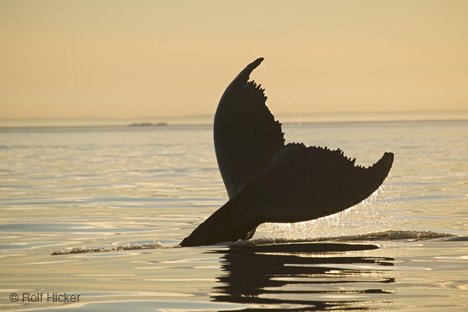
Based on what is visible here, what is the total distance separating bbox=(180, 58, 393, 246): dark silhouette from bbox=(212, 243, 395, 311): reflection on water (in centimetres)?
50

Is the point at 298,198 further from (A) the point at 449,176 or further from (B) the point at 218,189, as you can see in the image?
(A) the point at 449,176

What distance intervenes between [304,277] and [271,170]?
5.82 feet

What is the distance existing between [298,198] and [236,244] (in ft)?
4.50

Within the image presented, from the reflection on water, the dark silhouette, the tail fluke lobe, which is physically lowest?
the reflection on water

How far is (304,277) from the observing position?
10578 millimetres

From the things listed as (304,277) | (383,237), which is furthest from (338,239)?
(304,277)

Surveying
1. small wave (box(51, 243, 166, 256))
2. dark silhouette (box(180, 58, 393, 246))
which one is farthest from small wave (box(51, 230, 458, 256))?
dark silhouette (box(180, 58, 393, 246))

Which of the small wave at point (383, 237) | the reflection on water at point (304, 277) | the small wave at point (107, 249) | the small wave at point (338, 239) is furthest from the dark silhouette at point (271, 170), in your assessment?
the small wave at point (107, 249)

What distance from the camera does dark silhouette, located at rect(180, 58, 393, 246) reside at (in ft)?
38.0

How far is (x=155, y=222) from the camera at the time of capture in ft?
57.4

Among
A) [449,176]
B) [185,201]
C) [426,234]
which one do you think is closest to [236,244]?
[426,234]

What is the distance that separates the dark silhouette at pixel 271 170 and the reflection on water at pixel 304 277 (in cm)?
50

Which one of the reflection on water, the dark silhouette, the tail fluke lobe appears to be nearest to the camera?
the reflection on water

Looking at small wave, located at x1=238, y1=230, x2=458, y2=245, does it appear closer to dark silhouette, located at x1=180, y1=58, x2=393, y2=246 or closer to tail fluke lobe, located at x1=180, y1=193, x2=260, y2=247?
tail fluke lobe, located at x1=180, y1=193, x2=260, y2=247
